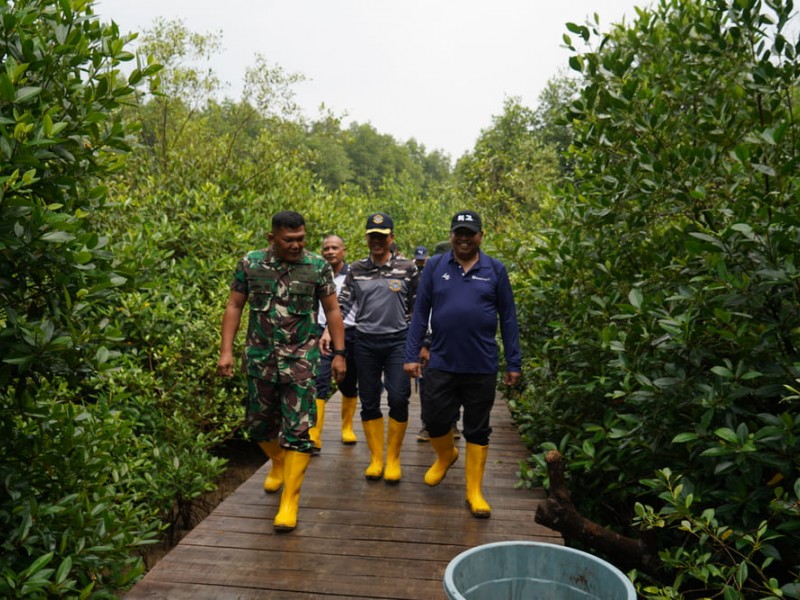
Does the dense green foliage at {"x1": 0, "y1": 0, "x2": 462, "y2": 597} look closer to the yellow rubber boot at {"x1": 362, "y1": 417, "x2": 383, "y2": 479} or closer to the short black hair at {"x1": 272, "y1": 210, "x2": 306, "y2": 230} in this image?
the short black hair at {"x1": 272, "y1": 210, "x2": 306, "y2": 230}

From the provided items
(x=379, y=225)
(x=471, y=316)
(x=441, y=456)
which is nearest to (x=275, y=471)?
(x=441, y=456)

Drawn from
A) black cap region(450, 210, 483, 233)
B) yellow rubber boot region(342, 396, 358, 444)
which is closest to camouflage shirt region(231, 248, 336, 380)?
black cap region(450, 210, 483, 233)

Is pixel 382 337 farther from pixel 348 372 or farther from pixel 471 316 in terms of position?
pixel 471 316

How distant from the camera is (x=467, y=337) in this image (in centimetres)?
442

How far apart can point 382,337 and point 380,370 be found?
0.34 meters

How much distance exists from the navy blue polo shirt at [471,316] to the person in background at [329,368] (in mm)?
1416

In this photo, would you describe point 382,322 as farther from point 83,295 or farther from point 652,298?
point 83,295

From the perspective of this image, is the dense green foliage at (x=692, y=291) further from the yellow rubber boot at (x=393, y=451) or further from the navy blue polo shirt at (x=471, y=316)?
the yellow rubber boot at (x=393, y=451)

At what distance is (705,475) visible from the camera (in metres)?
3.48

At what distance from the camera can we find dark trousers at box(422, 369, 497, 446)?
14.8 feet

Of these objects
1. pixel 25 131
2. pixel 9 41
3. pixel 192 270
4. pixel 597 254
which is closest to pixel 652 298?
pixel 597 254

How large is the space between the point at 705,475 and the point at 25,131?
3627mm

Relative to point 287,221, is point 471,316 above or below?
below

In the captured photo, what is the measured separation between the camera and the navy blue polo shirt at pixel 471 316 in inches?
174
